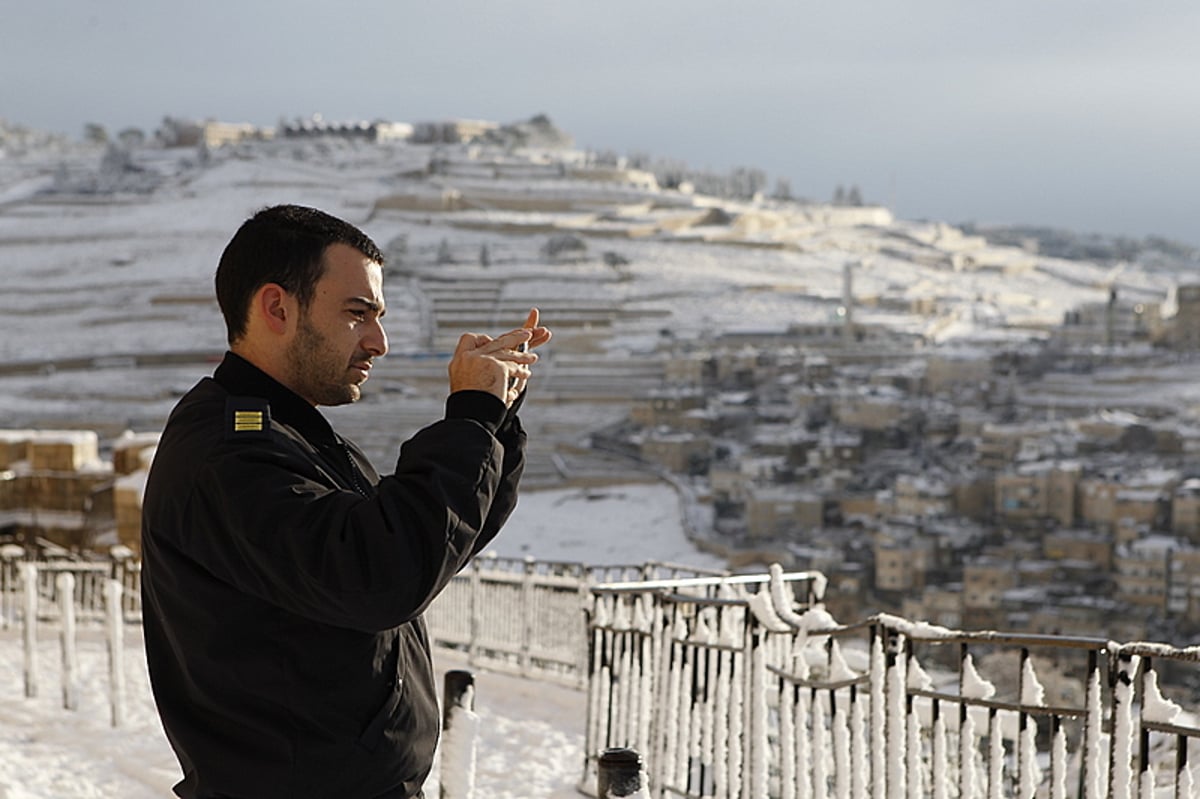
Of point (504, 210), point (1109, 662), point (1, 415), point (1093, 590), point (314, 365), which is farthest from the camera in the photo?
point (504, 210)

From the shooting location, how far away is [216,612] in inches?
46.6

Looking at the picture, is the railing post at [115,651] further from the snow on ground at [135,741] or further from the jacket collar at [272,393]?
the jacket collar at [272,393]

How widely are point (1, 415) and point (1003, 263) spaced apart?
5523cm

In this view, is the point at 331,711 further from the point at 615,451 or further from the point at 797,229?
the point at 797,229

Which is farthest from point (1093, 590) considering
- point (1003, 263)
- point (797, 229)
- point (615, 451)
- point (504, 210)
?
point (1003, 263)

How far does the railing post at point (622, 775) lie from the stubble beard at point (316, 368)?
566mm

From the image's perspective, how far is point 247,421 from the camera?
3.89 ft

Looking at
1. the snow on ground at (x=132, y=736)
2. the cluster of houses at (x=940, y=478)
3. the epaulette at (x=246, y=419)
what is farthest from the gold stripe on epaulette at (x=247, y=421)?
the cluster of houses at (x=940, y=478)

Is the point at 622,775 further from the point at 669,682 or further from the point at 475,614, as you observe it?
the point at 475,614

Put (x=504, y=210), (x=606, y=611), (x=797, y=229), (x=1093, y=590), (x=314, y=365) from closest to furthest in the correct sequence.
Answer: (x=314, y=365), (x=606, y=611), (x=1093, y=590), (x=504, y=210), (x=797, y=229)

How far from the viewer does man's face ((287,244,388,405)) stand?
125 centimetres

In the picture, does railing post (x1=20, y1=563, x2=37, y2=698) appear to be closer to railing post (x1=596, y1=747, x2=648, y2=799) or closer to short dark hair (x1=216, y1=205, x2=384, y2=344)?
railing post (x1=596, y1=747, x2=648, y2=799)

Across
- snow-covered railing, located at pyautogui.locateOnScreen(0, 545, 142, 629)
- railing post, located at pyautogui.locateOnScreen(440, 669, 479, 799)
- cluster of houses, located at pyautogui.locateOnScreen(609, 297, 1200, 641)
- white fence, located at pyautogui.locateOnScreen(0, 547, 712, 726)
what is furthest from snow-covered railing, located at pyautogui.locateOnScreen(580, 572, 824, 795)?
cluster of houses, located at pyautogui.locateOnScreen(609, 297, 1200, 641)

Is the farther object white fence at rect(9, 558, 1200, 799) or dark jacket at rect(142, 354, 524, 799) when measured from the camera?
white fence at rect(9, 558, 1200, 799)
